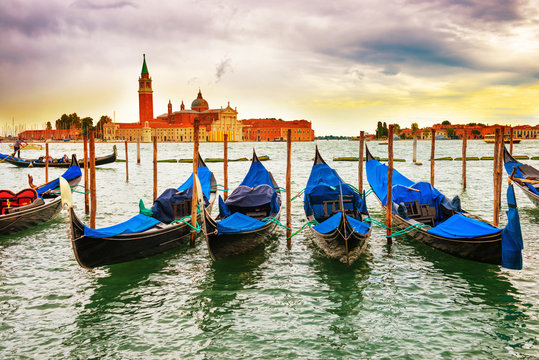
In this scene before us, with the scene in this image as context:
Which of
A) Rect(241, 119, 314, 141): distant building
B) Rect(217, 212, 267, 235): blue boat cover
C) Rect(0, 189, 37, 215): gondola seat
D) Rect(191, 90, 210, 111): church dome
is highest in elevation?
Rect(191, 90, 210, 111): church dome

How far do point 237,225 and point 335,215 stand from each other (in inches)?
57.4

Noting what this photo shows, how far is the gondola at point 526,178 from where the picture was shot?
9438 mm

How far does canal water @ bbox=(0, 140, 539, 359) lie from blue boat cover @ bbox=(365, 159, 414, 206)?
187cm

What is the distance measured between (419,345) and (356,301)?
1041 millimetres

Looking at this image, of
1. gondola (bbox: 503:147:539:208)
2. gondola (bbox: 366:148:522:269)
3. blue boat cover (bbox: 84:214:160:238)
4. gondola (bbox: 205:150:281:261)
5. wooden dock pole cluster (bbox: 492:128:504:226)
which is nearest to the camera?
gondola (bbox: 366:148:522:269)

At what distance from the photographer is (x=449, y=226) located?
5.88 m

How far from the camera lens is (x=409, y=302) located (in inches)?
188

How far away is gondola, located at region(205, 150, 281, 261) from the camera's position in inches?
228

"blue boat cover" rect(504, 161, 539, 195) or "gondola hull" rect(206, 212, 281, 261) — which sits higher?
"blue boat cover" rect(504, 161, 539, 195)

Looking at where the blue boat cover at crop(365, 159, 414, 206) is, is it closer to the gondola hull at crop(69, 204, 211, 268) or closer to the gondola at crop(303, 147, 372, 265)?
the gondola at crop(303, 147, 372, 265)

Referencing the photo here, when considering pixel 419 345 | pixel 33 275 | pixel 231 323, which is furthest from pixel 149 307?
pixel 419 345

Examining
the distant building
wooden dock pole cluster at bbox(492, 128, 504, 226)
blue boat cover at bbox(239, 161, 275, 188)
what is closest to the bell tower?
the distant building

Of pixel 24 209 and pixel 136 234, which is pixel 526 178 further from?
pixel 24 209

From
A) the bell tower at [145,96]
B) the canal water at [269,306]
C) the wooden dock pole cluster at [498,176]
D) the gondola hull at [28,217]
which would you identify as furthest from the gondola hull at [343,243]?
the bell tower at [145,96]
